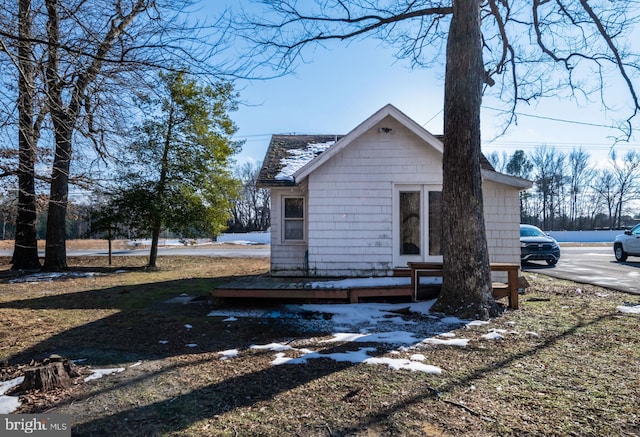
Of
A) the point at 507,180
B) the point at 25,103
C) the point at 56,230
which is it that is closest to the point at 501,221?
the point at 507,180

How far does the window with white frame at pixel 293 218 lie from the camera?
32.3ft

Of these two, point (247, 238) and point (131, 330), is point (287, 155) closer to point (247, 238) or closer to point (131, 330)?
point (131, 330)

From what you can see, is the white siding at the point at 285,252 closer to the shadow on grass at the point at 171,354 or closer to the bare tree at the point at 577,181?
the shadow on grass at the point at 171,354

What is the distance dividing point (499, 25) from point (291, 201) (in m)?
6.54

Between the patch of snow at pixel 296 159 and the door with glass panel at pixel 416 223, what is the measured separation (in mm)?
2786

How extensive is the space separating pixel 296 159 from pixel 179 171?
221 inches

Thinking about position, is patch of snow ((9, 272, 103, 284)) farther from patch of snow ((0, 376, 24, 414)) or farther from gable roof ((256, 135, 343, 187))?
patch of snow ((0, 376, 24, 414))

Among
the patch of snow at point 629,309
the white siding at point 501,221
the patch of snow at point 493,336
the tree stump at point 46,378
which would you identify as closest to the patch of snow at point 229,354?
the tree stump at point 46,378

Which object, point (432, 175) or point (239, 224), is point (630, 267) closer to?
point (432, 175)

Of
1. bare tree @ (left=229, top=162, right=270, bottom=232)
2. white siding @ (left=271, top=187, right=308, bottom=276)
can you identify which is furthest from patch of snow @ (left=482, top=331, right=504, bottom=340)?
bare tree @ (left=229, top=162, right=270, bottom=232)

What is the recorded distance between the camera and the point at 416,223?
8.70 metres

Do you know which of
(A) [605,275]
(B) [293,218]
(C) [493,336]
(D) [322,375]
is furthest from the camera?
(A) [605,275]

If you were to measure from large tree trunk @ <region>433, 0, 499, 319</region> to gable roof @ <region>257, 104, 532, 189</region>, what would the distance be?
5.94ft

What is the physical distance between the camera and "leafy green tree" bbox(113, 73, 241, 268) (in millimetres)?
13797
